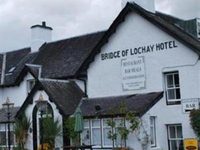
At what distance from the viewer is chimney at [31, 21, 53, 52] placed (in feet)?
129

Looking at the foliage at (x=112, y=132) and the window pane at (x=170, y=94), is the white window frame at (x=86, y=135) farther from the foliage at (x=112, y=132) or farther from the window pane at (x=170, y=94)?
the window pane at (x=170, y=94)

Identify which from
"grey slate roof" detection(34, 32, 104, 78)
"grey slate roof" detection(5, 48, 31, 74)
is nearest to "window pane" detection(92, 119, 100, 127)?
"grey slate roof" detection(34, 32, 104, 78)

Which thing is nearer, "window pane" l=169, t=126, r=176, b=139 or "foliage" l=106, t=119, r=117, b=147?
"foliage" l=106, t=119, r=117, b=147

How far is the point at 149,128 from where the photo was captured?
83.4 ft

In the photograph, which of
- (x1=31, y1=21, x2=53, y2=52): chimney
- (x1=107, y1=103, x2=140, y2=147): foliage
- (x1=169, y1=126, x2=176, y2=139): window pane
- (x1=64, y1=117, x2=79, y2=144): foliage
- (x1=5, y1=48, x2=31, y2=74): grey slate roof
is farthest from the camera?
(x1=31, y1=21, x2=53, y2=52): chimney

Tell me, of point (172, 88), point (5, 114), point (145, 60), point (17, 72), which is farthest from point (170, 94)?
point (17, 72)

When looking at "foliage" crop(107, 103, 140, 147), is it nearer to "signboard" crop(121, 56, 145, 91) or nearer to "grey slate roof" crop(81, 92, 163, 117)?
"grey slate roof" crop(81, 92, 163, 117)

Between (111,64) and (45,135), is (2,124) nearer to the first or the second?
(45,135)

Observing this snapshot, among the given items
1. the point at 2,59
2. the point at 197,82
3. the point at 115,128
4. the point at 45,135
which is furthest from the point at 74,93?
the point at 2,59

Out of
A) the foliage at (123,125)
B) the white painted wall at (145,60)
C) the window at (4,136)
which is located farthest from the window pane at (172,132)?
the window at (4,136)

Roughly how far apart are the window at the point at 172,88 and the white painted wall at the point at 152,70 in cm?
30

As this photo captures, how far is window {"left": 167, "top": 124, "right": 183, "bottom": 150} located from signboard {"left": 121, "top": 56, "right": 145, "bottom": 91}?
3.14 meters

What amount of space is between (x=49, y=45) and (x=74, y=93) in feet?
31.4

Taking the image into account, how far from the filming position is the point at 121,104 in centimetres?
2519
